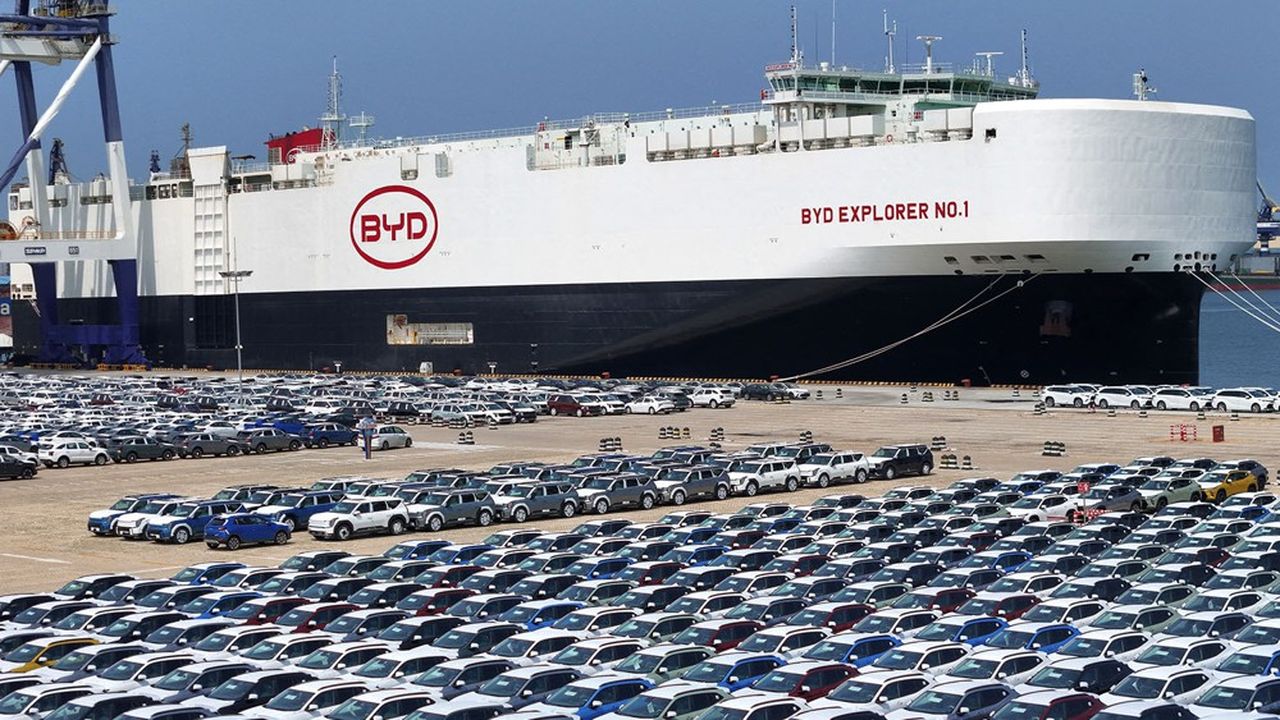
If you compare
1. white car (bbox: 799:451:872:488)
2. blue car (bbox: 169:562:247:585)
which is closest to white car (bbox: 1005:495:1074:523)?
white car (bbox: 799:451:872:488)

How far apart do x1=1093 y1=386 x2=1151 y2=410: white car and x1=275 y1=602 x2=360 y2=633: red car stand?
50.4 metres

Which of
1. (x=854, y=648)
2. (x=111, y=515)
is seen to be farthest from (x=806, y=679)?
(x=111, y=515)

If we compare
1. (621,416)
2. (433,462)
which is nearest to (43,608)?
(433,462)

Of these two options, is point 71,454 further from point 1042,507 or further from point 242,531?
point 1042,507

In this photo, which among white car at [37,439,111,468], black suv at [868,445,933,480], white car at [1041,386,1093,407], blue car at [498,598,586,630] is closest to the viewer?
blue car at [498,598,586,630]

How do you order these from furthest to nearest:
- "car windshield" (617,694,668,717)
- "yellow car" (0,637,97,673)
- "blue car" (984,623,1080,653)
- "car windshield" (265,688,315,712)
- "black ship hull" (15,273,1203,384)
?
"black ship hull" (15,273,1203,384) < "yellow car" (0,637,97,673) < "blue car" (984,623,1080,653) < "car windshield" (265,688,315,712) < "car windshield" (617,694,668,717)

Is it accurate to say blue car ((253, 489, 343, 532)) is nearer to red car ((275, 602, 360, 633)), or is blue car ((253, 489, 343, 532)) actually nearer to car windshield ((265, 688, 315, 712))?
red car ((275, 602, 360, 633))

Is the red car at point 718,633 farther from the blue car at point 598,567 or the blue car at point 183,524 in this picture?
the blue car at point 183,524

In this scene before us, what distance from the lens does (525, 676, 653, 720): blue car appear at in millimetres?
22958

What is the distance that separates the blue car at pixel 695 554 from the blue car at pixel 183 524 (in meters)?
13.6

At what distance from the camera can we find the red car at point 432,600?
101ft

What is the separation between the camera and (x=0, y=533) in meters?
46.3

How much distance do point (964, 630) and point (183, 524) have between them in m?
23.3

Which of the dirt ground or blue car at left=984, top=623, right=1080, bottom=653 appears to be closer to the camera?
blue car at left=984, top=623, right=1080, bottom=653
